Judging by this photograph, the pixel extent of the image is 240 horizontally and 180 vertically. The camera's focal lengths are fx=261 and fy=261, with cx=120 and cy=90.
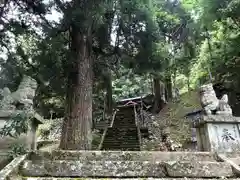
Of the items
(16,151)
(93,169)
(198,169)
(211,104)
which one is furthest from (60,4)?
(198,169)

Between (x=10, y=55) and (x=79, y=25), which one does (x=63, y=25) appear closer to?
(x=79, y=25)

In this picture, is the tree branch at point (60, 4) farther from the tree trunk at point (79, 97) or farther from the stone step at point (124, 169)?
the stone step at point (124, 169)

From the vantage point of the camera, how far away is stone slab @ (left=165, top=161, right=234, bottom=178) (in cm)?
338

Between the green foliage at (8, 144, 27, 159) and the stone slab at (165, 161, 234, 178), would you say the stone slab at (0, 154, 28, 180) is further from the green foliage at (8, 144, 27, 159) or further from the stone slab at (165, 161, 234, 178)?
the stone slab at (165, 161, 234, 178)

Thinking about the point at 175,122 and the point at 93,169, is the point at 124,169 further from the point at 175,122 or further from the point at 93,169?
the point at 175,122

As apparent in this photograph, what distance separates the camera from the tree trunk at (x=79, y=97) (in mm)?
5691

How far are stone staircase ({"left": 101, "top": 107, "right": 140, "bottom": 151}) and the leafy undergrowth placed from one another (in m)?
0.70

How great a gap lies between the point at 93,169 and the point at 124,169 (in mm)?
408

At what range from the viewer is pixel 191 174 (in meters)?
3.38

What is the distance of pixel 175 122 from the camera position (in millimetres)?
13961

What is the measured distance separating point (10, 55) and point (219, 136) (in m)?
5.94

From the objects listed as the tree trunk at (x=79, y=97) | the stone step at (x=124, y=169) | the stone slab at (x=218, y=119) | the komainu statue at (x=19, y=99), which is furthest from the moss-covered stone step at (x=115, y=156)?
the tree trunk at (x=79, y=97)

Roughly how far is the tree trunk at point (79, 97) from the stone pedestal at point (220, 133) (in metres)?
2.51

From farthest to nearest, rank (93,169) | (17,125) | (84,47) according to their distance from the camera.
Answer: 1. (84,47)
2. (17,125)
3. (93,169)
